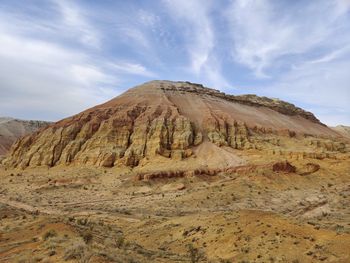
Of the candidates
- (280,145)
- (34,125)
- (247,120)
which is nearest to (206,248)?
(280,145)

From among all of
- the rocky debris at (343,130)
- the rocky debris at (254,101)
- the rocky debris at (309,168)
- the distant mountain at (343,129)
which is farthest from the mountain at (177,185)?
the distant mountain at (343,129)

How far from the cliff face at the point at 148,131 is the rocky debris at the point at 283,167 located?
660cm

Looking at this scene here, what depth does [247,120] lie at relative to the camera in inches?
2421

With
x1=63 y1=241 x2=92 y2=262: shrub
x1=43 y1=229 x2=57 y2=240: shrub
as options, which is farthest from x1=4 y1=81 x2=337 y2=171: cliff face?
x1=63 y1=241 x2=92 y2=262: shrub

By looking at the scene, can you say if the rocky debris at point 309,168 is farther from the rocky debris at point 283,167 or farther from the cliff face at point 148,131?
the cliff face at point 148,131

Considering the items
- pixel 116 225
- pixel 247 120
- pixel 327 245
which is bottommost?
pixel 116 225

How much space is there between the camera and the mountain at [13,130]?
110750 millimetres

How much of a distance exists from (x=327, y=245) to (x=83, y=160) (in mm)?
38813

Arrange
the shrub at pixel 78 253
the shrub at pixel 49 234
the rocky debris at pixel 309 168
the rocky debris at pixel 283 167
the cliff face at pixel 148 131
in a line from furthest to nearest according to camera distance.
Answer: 1. the cliff face at pixel 148 131
2. the rocky debris at pixel 309 168
3. the rocky debris at pixel 283 167
4. the shrub at pixel 49 234
5. the shrub at pixel 78 253

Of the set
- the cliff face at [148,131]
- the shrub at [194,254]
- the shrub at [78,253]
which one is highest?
the cliff face at [148,131]

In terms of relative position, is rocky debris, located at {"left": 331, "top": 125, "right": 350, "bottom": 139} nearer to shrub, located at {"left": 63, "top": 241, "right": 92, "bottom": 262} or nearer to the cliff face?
the cliff face

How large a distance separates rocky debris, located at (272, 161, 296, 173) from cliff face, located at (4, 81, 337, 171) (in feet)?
21.7

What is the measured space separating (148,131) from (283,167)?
18.7 m

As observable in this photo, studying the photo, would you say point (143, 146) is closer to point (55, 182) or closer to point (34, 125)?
point (55, 182)
